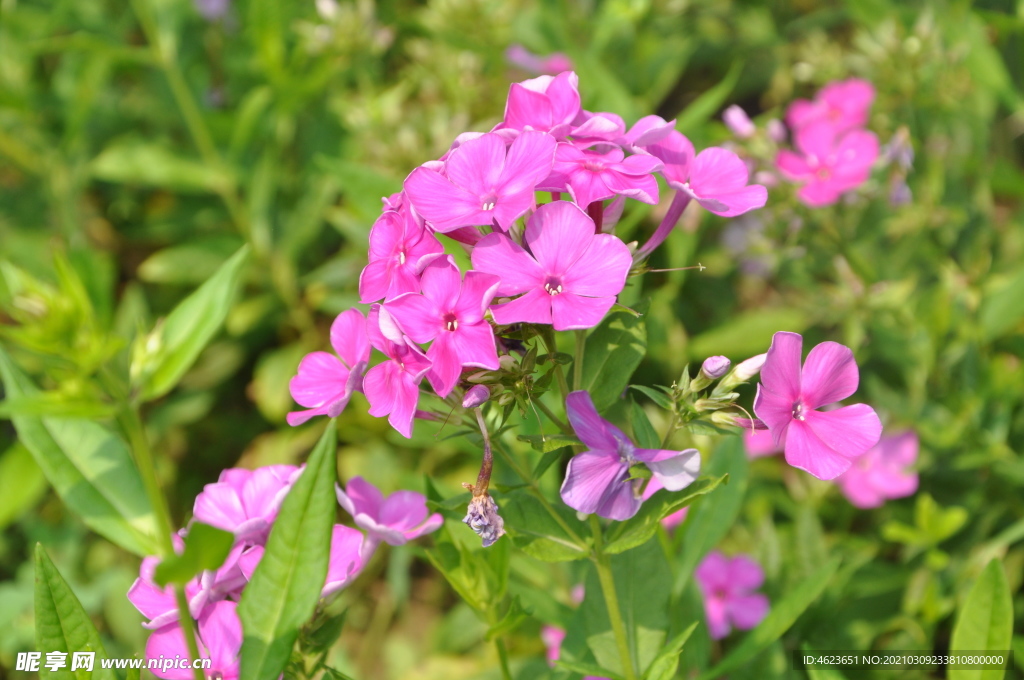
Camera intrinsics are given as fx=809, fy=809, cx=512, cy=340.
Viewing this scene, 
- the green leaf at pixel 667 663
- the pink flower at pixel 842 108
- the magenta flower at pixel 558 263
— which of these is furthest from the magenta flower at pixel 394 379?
the pink flower at pixel 842 108

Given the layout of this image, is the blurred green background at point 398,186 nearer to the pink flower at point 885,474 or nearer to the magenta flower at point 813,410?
the pink flower at point 885,474

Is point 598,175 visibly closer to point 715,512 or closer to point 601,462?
point 601,462

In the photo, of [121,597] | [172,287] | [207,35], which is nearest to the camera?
[121,597]

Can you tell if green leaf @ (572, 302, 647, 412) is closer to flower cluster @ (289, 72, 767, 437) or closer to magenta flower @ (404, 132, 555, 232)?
flower cluster @ (289, 72, 767, 437)

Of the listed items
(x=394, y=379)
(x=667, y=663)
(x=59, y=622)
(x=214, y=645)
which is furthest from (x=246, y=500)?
(x=667, y=663)

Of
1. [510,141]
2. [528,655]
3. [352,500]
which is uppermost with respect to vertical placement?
[510,141]

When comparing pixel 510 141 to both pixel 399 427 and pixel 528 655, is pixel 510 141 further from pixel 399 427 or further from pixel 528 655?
pixel 528 655

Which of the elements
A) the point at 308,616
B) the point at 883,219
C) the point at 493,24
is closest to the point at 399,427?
the point at 308,616
